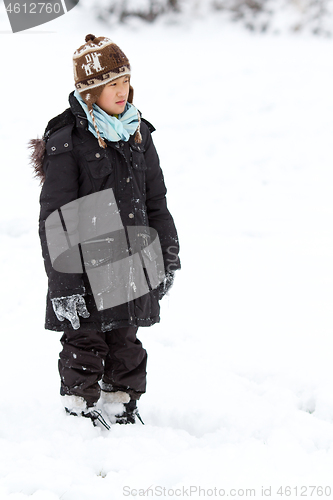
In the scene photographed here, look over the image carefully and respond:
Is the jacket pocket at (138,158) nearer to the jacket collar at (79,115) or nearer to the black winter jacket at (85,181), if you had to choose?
the black winter jacket at (85,181)

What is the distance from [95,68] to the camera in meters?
2.11

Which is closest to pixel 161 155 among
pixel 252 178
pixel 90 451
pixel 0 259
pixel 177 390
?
pixel 252 178

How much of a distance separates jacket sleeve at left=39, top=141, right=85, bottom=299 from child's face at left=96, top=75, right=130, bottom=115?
0.95 ft

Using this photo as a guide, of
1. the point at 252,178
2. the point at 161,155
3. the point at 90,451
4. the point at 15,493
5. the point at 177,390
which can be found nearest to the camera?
the point at 15,493

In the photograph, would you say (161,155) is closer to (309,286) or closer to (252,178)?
(252,178)

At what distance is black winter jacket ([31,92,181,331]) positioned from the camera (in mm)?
2111

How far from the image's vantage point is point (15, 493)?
67.3 inches

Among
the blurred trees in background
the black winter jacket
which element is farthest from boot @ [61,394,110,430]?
the blurred trees in background

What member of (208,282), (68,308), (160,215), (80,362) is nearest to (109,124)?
(160,215)

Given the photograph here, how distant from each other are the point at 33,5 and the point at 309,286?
825cm

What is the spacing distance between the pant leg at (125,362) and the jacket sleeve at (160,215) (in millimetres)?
416

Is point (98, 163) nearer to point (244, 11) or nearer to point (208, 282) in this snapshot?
Answer: point (208, 282)

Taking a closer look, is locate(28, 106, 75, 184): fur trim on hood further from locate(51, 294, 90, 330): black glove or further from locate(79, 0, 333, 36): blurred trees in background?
locate(79, 0, 333, 36): blurred trees in background

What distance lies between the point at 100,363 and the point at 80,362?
107mm
